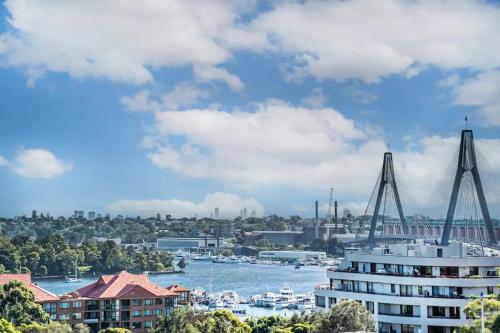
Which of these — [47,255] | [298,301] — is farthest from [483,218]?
[47,255]

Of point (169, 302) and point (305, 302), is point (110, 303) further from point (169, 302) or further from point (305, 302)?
point (305, 302)

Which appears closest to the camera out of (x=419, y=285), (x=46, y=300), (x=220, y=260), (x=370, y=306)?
(x=419, y=285)

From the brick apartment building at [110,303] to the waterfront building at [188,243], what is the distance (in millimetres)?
101542

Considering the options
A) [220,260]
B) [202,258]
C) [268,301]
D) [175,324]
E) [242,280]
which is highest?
[175,324]

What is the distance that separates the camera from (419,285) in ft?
70.8

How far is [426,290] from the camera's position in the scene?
21.5 m

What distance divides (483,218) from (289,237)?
9924cm

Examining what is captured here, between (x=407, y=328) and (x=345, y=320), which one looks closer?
(x=345, y=320)

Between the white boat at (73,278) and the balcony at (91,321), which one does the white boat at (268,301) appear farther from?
the balcony at (91,321)

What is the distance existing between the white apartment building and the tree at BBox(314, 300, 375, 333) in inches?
101

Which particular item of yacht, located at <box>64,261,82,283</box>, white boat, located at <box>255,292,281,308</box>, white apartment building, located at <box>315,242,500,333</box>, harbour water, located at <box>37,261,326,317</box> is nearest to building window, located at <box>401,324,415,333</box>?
A: white apartment building, located at <box>315,242,500,333</box>

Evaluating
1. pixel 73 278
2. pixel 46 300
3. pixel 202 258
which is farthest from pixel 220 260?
pixel 46 300

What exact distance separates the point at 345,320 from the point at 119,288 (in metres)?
9.89

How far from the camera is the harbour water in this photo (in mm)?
60250
